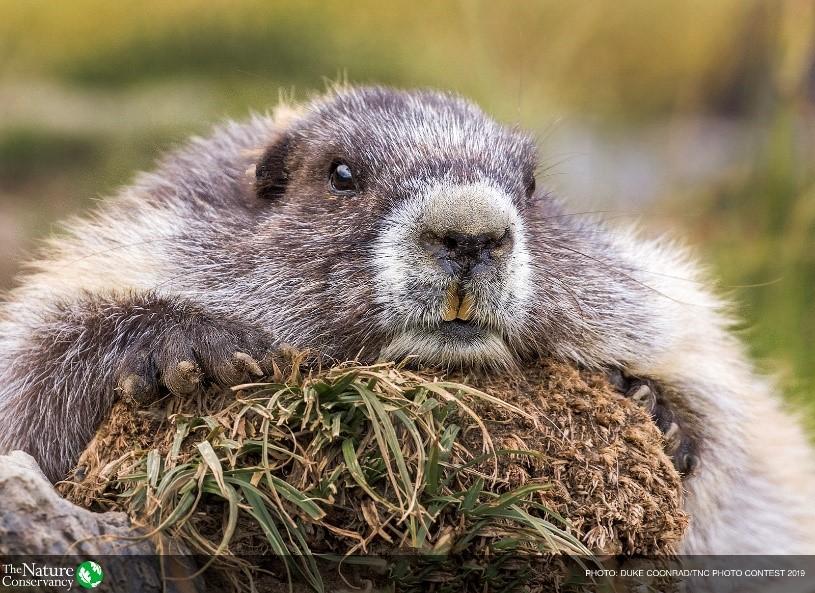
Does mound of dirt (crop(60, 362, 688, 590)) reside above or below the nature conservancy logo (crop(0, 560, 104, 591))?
above

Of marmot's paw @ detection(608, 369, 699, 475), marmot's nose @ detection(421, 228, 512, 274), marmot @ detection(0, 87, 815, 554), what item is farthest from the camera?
marmot's paw @ detection(608, 369, 699, 475)

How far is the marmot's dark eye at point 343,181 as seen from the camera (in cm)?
354

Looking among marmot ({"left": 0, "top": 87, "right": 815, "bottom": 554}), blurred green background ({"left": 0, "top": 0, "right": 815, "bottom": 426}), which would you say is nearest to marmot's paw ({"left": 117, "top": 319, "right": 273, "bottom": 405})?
marmot ({"left": 0, "top": 87, "right": 815, "bottom": 554})

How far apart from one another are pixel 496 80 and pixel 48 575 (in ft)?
17.8

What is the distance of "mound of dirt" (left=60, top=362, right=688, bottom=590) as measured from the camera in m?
2.69

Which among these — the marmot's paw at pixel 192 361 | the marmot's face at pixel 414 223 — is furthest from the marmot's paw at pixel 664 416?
the marmot's paw at pixel 192 361

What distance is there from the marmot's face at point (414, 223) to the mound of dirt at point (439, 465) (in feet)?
0.60

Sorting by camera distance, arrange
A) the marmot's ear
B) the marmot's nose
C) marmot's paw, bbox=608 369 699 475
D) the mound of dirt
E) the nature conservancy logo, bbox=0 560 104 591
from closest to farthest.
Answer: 1. the nature conservancy logo, bbox=0 560 104 591
2. the mound of dirt
3. the marmot's nose
4. marmot's paw, bbox=608 369 699 475
5. the marmot's ear

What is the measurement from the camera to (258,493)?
8.68 ft

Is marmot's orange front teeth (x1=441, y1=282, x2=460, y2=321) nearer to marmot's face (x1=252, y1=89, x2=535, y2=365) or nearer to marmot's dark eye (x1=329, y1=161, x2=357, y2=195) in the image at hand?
marmot's face (x1=252, y1=89, x2=535, y2=365)

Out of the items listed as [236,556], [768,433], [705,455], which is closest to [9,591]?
[236,556]

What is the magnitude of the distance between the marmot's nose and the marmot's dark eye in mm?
599

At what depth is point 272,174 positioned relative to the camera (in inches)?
152

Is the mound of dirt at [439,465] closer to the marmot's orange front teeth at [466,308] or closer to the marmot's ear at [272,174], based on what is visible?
the marmot's orange front teeth at [466,308]
